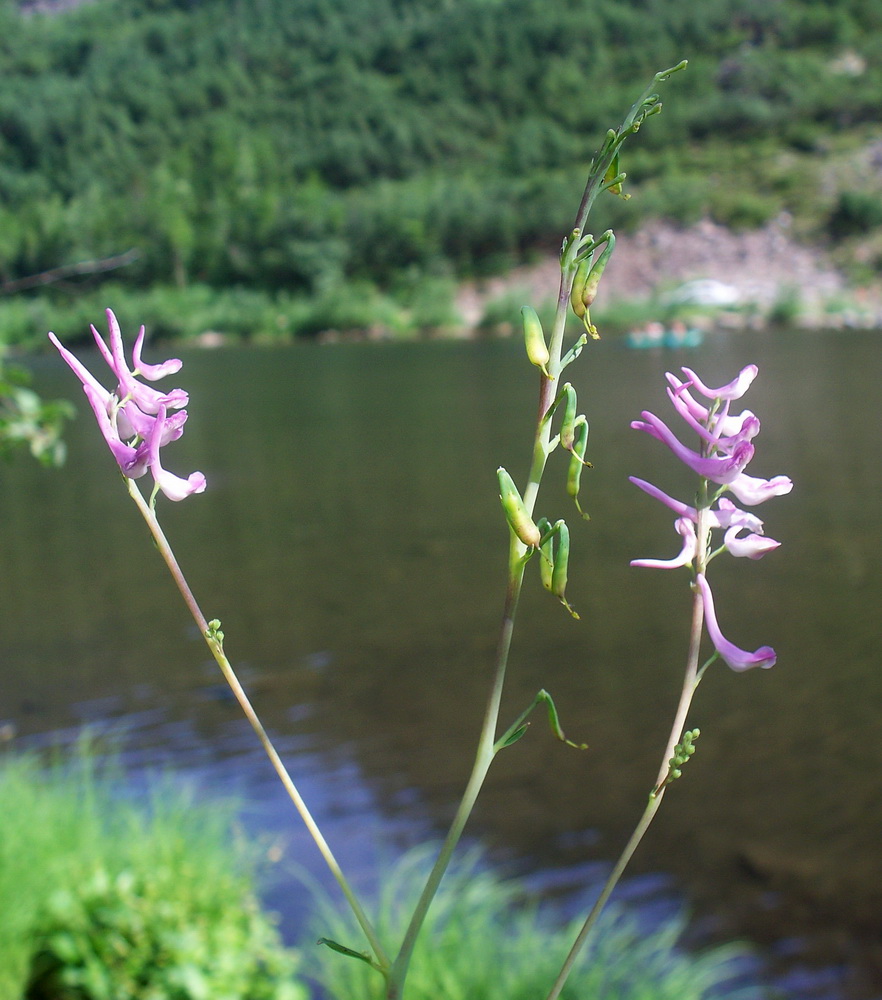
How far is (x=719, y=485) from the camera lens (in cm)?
80

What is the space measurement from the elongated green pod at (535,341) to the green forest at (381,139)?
2273 inches

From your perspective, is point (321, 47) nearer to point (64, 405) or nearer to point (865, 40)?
point (865, 40)

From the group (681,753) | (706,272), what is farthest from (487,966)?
(706,272)

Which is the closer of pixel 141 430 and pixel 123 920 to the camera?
pixel 141 430

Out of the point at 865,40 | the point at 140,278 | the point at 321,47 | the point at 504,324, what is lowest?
the point at 504,324

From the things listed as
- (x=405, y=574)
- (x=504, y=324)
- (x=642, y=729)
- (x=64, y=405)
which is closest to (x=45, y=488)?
(x=405, y=574)

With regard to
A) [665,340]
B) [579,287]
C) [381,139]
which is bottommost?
[665,340]

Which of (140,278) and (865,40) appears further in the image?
(865,40)

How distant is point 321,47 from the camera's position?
13962 centimetres

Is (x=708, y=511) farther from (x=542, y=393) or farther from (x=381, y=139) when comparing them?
(x=381, y=139)

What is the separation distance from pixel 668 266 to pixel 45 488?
61483mm

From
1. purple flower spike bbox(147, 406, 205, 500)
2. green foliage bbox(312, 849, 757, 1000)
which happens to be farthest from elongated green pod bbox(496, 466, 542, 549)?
green foliage bbox(312, 849, 757, 1000)

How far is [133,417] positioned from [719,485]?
433 millimetres

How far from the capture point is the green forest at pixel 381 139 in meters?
79.1
